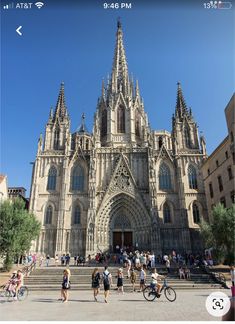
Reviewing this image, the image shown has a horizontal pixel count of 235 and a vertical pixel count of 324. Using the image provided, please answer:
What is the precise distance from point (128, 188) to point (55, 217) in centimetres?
1099

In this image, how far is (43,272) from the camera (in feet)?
72.8

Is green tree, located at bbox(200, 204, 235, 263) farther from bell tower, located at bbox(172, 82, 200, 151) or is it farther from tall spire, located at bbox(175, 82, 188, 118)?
tall spire, located at bbox(175, 82, 188, 118)

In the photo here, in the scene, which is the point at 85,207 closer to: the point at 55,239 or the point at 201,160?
the point at 55,239

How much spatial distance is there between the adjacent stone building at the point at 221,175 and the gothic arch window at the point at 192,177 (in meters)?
1.98

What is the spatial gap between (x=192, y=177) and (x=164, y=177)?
4179 mm

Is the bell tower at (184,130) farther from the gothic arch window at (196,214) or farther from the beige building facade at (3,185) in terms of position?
the beige building facade at (3,185)

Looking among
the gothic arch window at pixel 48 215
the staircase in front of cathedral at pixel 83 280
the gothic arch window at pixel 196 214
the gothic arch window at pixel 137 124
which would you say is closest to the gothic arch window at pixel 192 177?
the gothic arch window at pixel 196 214

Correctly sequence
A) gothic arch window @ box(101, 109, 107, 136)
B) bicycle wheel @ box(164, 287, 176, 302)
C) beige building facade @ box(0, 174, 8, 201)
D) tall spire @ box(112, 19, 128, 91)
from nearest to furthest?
1. bicycle wheel @ box(164, 287, 176, 302)
2. beige building facade @ box(0, 174, 8, 201)
3. gothic arch window @ box(101, 109, 107, 136)
4. tall spire @ box(112, 19, 128, 91)

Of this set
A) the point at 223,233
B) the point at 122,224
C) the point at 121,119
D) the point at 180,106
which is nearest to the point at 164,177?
the point at 122,224

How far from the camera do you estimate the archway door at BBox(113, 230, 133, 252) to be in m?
35.2

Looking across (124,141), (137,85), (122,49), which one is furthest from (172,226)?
(122,49)

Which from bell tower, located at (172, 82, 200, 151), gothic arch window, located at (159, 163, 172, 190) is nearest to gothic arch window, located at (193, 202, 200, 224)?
gothic arch window, located at (159, 163, 172, 190)

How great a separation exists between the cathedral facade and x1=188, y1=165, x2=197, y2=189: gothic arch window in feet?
0.47

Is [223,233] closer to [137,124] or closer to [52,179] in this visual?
[52,179]
